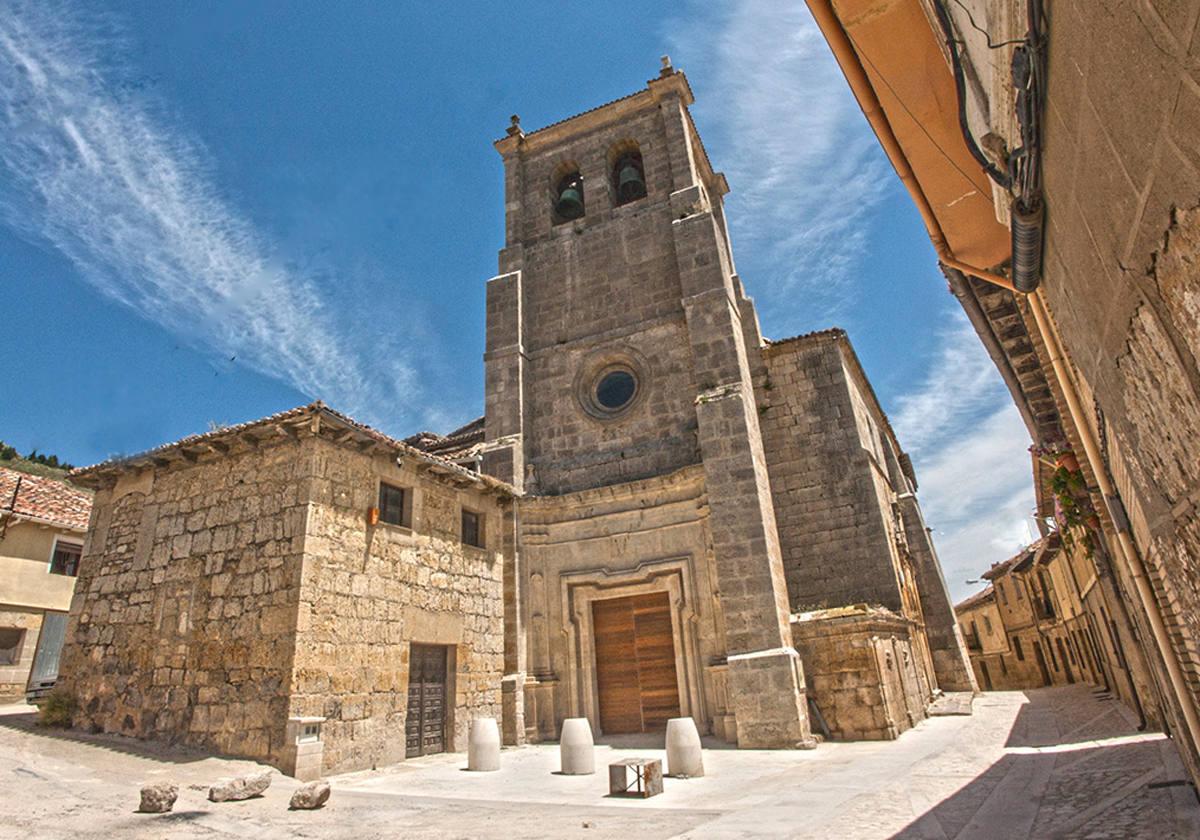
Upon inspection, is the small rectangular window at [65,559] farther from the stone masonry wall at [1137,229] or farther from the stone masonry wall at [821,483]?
the stone masonry wall at [1137,229]

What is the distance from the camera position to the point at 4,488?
1633cm

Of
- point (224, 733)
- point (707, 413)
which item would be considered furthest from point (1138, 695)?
point (224, 733)

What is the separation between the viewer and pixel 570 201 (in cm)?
1775

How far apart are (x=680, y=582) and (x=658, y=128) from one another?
38.4 ft

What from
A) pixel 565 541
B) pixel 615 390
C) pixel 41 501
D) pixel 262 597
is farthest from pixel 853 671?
pixel 41 501

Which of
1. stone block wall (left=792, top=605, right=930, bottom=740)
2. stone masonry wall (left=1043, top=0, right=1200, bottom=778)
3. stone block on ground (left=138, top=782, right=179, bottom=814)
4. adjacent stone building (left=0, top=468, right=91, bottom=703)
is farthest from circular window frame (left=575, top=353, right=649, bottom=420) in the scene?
adjacent stone building (left=0, top=468, right=91, bottom=703)

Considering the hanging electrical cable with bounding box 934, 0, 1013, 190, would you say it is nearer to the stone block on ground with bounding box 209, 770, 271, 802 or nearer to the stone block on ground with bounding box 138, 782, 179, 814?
the stone block on ground with bounding box 138, 782, 179, 814

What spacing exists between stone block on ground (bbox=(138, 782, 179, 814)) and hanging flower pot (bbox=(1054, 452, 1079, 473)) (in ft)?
29.8

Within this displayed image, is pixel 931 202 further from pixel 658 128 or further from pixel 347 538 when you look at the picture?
pixel 658 128

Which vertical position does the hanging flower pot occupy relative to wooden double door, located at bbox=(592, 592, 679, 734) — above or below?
above

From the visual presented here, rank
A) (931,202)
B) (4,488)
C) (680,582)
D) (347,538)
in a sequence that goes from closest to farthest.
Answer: (931,202) → (347,538) → (680,582) → (4,488)

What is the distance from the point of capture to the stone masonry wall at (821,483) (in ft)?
48.3

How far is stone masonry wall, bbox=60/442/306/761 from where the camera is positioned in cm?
886

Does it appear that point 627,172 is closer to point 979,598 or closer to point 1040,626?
point 1040,626
